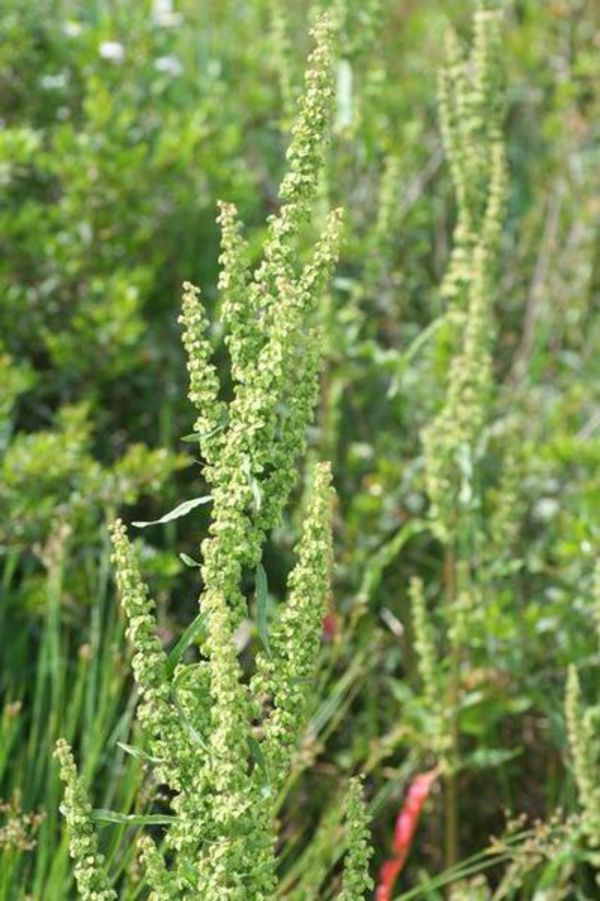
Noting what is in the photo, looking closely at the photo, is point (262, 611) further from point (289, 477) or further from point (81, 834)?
point (81, 834)

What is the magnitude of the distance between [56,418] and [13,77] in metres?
1.08

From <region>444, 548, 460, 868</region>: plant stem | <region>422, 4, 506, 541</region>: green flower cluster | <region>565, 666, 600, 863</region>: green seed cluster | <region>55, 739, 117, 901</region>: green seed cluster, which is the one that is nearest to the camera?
<region>55, 739, 117, 901</region>: green seed cluster

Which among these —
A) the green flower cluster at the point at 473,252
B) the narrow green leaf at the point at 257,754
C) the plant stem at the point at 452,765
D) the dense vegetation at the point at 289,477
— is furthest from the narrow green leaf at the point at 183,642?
the plant stem at the point at 452,765

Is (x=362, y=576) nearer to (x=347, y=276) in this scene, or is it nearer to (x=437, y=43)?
(x=347, y=276)

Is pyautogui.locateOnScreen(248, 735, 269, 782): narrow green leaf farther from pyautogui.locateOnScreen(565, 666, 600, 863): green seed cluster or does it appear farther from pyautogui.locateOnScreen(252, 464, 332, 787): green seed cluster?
pyautogui.locateOnScreen(565, 666, 600, 863): green seed cluster

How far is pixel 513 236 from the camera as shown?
4.89 m

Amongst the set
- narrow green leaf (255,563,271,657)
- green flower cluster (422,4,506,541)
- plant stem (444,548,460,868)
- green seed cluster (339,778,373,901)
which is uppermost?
green flower cluster (422,4,506,541)

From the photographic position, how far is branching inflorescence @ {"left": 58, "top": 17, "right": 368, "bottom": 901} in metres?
1.72

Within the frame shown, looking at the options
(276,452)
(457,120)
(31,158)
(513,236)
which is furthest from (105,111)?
(276,452)

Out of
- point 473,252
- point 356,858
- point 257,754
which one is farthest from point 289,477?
point 473,252

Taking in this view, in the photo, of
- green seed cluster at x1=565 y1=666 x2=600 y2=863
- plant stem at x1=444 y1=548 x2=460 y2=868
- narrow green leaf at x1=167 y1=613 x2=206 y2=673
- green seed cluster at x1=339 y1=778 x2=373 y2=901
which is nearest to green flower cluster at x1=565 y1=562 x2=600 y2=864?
green seed cluster at x1=565 y1=666 x2=600 y2=863

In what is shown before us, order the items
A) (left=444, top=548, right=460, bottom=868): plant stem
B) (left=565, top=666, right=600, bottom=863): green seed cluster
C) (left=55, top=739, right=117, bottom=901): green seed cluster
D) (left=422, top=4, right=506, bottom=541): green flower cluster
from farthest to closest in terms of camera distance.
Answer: (left=444, top=548, right=460, bottom=868): plant stem < (left=422, top=4, right=506, bottom=541): green flower cluster < (left=565, top=666, right=600, bottom=863): green seed cluster < (left=55, top=739, right=117, bottom=901): green seed cluster

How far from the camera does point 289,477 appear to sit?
5.83 feet

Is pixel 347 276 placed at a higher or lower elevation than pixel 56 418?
higher
